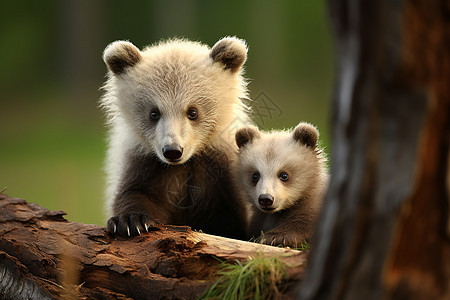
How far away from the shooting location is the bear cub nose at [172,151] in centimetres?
345

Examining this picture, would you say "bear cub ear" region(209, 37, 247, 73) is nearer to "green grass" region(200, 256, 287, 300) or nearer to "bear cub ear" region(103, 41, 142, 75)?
"bear cub ear" region(103, 41, 142, 75)

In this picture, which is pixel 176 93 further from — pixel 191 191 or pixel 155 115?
pixel 191 191

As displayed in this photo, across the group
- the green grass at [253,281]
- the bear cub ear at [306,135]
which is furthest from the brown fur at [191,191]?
the green grass at [253,281]

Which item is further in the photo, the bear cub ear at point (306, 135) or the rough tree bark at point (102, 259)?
the bear cub ear at point (306, 135)

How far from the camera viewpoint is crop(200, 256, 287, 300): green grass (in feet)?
8.19

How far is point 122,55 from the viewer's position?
3.86m

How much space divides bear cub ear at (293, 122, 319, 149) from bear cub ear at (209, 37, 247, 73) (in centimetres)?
67

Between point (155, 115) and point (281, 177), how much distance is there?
0.93m

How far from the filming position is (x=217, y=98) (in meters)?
3.91

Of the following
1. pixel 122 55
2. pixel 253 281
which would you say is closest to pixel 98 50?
pixel 122 55

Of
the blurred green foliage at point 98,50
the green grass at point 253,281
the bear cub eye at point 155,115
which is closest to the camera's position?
the green grass at point 253,281

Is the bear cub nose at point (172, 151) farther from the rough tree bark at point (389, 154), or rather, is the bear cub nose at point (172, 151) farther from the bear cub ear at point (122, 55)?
the rough tree bark at point (389, 154)

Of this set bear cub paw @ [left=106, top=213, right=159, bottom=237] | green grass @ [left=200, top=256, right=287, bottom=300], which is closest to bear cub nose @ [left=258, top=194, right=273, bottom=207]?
bear cub paw @ [left=106, top=213, right=159, bottom=237]

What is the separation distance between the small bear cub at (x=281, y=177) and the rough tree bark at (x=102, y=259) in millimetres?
653
